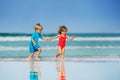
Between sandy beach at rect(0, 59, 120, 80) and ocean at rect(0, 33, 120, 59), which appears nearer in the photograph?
sandy beach at rect(0, 59, 120, 80)

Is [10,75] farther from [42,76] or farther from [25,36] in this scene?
[25,36]

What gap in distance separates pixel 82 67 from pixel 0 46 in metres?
7.85

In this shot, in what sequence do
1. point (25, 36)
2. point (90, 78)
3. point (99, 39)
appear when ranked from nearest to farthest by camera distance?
point (90, 78) → point (25, 36) → point (99, 39)

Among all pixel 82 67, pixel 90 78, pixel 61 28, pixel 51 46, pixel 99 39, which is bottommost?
pixel 90 78

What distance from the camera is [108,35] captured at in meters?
17.3

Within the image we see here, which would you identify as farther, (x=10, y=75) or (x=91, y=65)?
(x=91, y=65)

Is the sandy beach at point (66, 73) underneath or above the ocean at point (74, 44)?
underneath

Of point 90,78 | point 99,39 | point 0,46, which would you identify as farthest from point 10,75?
point 99,39

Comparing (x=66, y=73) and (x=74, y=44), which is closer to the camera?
(x=66, y=73)

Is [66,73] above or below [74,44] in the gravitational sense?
below

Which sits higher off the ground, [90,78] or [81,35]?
[81,35]

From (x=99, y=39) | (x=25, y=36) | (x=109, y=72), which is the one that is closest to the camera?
(x=109, y=72)

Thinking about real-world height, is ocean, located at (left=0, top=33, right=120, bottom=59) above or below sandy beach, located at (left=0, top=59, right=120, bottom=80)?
above

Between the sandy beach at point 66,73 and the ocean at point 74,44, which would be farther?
the ocean at point 74,44
